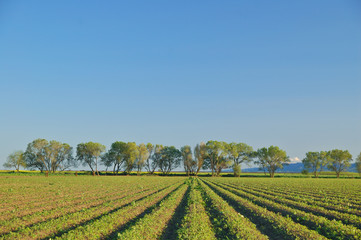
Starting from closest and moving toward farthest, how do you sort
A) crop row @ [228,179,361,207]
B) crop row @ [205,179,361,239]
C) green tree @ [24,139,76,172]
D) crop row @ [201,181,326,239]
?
crop row @ [201,181,326,239] < crop row @ [205,179,361,239] < crop row @ [228,179,361,207] < green tree @ [24,139,76,172]

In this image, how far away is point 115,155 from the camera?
113 m

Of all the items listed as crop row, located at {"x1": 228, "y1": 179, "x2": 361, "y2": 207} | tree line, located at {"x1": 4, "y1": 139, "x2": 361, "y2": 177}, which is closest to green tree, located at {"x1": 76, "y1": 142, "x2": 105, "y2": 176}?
tree line, located at {"x1": 4, "y1": 139, "x2": 361, "y2": 177}

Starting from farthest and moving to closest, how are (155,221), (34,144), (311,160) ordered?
(311,160), (34,144), (155,221)

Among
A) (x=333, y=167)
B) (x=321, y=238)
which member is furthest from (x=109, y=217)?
(x=333, y=167)

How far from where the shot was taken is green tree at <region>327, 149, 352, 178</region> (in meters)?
116

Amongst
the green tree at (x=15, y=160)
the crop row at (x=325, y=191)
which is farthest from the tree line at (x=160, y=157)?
the crop row at (x=325, y=191)

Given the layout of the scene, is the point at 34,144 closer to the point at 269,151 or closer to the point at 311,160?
the point at 269,151

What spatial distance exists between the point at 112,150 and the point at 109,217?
104874 mm

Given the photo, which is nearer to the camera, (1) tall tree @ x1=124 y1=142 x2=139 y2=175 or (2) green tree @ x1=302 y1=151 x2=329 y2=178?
(1) tall tree @ x1=124 y1=142 x2=139 y2=175

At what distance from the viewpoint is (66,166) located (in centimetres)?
11431

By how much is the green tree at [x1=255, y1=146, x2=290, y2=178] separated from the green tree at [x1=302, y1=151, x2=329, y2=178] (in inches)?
938

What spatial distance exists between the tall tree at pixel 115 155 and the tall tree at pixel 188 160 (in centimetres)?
3132

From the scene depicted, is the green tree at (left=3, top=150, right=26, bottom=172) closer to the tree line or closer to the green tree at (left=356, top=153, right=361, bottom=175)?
the tree line

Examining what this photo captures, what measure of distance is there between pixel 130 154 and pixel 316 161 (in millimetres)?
94832
